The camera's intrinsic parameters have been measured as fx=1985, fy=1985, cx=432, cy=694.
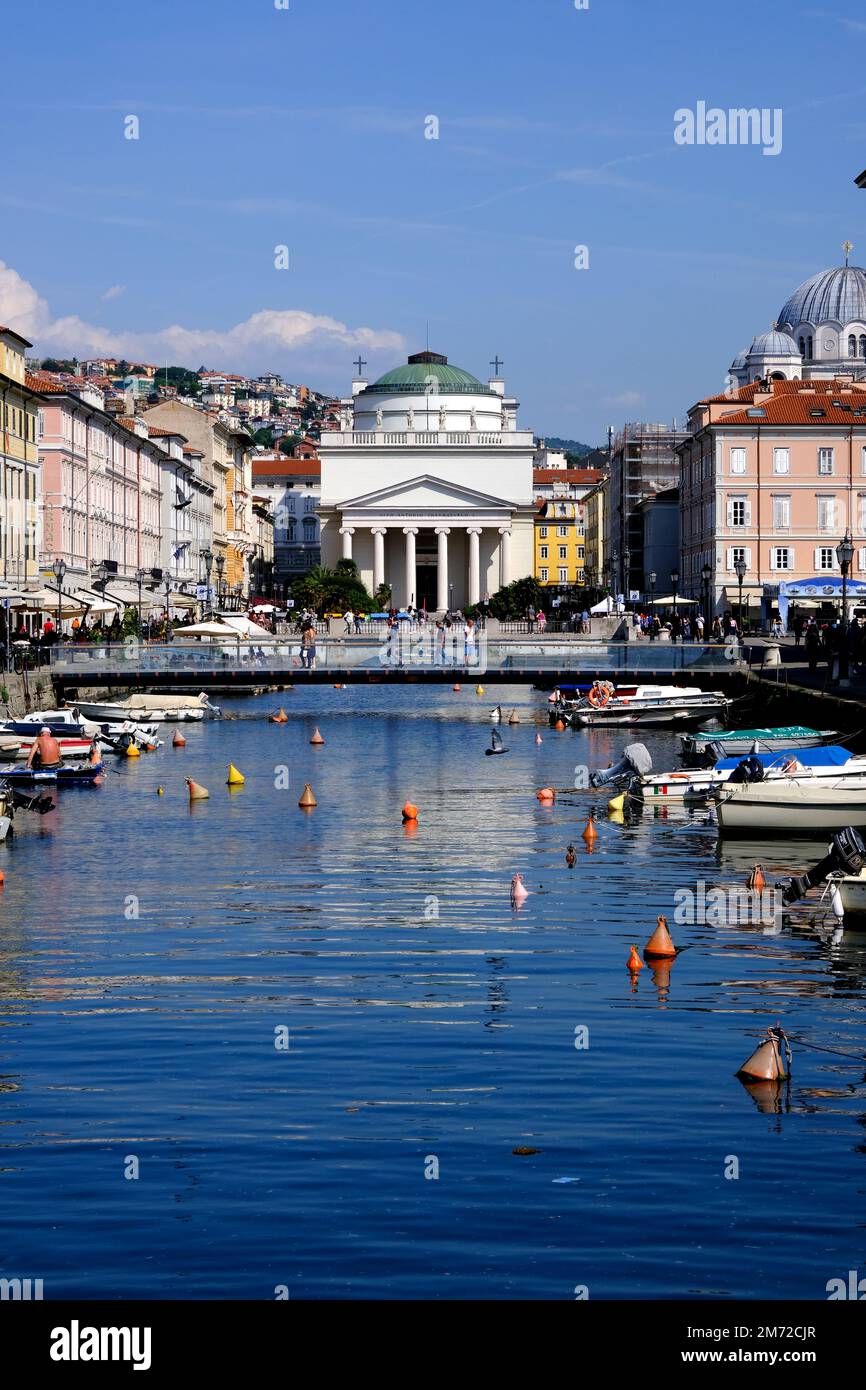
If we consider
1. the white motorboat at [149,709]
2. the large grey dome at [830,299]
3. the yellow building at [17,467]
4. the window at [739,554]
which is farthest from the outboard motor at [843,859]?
the large grey dome at [830,299]

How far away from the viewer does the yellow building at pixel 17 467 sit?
3019 inches

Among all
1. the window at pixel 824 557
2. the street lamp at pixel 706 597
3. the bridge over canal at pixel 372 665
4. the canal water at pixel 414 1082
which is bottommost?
the canal water at pixel 414 1082

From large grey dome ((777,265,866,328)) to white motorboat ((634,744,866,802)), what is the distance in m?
131

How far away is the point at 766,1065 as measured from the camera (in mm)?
16781

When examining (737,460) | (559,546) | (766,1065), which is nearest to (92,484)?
(737,460)

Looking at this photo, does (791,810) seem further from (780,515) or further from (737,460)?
(737,460)

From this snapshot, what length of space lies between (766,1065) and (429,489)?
5821 inches

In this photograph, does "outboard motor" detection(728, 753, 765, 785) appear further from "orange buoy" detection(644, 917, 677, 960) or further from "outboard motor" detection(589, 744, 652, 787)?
"orange buoy" detection(644, 917, 677, 960)

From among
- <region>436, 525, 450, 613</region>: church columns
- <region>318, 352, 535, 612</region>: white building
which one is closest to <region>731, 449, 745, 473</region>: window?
<region>318, 352, 535, 612</region>: white building

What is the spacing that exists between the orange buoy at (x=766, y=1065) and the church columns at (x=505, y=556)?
147m

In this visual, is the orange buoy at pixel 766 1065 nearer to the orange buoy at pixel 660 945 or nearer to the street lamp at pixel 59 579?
the orange buoy at pixel 660 945
